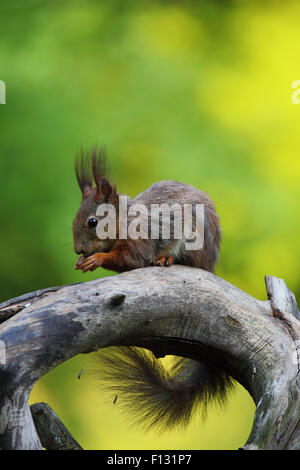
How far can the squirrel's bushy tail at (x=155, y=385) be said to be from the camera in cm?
226

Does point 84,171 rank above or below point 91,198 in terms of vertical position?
above

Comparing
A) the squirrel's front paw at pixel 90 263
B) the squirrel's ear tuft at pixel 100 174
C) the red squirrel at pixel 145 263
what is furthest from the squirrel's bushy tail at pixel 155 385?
the squirrel's ear tuft at pixel 100 174

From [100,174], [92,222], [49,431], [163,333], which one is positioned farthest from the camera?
[100,174]

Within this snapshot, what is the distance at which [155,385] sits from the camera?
90.3 inches

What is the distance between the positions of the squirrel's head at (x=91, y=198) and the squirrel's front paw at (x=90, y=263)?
7 centimetres

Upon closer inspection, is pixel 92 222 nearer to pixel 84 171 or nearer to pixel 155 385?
pixel 84 171

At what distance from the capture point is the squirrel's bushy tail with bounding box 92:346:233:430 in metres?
2.26

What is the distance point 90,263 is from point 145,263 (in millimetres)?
243

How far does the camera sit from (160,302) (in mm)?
2084

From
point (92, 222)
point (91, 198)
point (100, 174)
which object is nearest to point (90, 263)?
point (92, 222)

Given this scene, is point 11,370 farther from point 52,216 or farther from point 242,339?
point 52,216

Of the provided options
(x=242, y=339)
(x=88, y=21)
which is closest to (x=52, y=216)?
(x=88, y=21)
